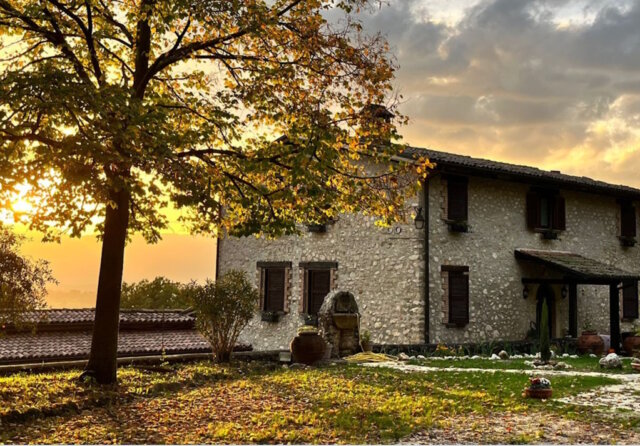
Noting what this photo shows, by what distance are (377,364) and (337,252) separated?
6.11m

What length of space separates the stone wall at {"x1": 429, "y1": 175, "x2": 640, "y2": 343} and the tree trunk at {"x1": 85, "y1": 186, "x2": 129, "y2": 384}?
1008cm

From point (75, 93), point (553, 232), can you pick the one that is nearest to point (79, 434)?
point (75, 93)

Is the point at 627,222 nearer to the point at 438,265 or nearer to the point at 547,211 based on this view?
the point at 547,211

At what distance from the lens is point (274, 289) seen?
22.2 metres

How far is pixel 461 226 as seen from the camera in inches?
775

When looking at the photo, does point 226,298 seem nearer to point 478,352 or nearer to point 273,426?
point 273,426

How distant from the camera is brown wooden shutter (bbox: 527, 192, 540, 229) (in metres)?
21.8

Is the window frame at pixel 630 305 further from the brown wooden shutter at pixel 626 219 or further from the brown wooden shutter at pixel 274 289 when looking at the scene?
the brown wooden shutter at pixel 274 289

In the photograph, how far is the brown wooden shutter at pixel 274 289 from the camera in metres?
22.0

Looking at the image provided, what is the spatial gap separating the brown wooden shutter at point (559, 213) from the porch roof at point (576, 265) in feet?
2.98

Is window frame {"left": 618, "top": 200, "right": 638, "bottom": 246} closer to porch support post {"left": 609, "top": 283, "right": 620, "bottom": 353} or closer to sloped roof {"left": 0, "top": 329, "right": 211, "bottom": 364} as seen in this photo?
porch support post {"left": 609, "top": 283, "right": 620, "bottom": 353}

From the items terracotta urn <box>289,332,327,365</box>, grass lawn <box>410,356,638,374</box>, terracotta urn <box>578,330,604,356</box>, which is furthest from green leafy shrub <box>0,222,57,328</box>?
terracotta urn <box>578,330,604,356</box>

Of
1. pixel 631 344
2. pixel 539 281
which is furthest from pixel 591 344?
pixel 539 281

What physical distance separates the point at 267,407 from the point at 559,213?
53.6 ft
